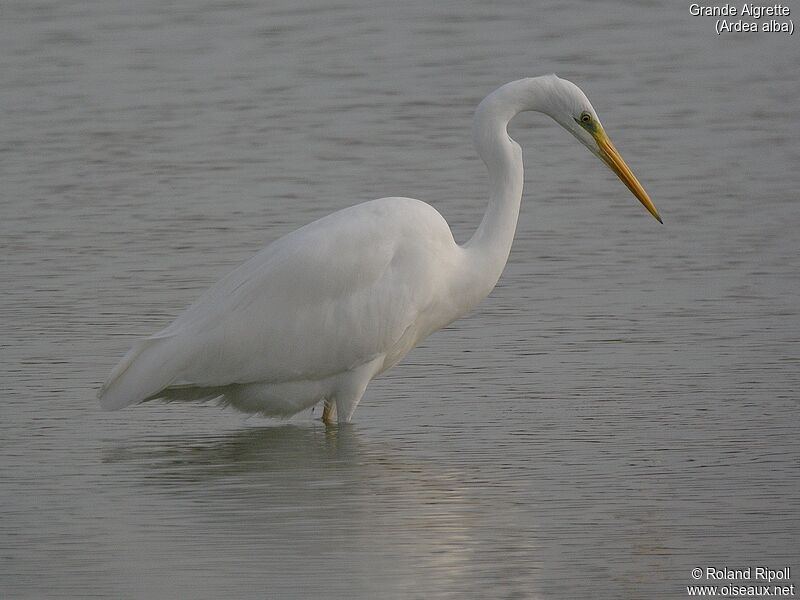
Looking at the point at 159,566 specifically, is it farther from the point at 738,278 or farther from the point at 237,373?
the point at 738,278

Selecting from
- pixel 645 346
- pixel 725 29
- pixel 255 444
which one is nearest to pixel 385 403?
pixel 255 444

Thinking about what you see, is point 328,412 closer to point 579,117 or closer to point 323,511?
point 323,511

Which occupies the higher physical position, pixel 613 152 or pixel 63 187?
pixel 613 152

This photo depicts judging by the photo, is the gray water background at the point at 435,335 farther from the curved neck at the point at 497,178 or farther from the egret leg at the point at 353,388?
the curved neck at the point at 497,178

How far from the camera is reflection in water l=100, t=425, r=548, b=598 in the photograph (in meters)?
6.04

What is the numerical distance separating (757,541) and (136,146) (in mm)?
7722

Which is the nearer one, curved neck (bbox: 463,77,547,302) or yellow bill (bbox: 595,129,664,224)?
curved neck (bbox: 463,77,547,302)

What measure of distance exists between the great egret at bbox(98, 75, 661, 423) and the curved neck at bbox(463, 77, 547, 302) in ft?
0.30

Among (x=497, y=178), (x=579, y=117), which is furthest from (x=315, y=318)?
(x=579, y=117)

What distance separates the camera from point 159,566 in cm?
614

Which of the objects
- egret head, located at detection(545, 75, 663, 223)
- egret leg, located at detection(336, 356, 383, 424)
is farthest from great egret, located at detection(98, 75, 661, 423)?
egret head, located at detection(545, 75, 663, 223)

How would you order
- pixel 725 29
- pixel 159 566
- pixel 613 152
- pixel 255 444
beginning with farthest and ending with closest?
pixel 725 29 < pixel 613 152 < pixel 255 444 < pixel 159 566

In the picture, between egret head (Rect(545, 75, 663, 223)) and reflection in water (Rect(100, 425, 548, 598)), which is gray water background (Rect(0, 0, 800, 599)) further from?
egret head (Rect(545, 75, 663, 223))

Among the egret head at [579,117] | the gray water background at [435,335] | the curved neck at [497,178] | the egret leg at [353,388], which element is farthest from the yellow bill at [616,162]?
the egret leg at [353,388]
